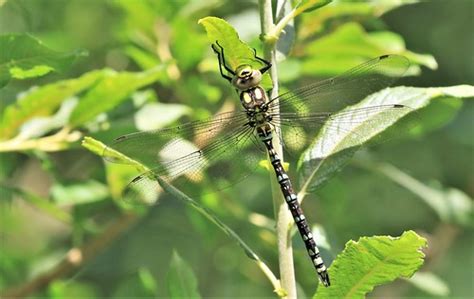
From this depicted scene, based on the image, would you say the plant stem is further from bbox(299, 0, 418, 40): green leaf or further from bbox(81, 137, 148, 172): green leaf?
bbox(81, 137, 148, 172): green leaf

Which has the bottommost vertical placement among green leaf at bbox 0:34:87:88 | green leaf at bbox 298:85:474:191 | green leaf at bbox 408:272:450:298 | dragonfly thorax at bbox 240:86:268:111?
green leaf at bbox 408:272:450:298

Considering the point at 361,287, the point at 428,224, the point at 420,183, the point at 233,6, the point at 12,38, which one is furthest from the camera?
the point at 428,224

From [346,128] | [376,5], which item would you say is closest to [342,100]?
[346,128]

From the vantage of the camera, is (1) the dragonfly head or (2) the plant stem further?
(2) the plant stem

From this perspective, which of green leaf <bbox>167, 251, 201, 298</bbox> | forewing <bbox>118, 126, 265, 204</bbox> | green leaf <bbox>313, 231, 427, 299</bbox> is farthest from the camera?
forewing <bbox>118, 126, 265, 204</bbox>

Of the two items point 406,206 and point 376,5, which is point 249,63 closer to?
point 376,5

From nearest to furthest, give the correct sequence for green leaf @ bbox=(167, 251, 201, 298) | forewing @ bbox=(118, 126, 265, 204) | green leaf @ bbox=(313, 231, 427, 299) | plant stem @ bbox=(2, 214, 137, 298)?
1. green leaf @ bbox=(313, 231, 427, 299)
2. green leaf @ bbox=(167, 251, 201, 298)
3. forewing @ bbox=(118, 126, 265, 204)
4. plant stem @ bbox=(2, 214, 137, 298)

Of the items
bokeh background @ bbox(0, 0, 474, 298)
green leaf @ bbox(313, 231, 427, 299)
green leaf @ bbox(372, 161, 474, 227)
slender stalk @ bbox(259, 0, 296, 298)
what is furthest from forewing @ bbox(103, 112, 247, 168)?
green leaf @ bbox(372, 161, 474, 227)

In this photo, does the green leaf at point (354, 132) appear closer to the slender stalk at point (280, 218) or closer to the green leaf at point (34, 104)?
the slender stalk at point (280, 218)
